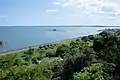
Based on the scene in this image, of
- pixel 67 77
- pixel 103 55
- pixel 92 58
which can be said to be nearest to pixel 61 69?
pixel 67 77

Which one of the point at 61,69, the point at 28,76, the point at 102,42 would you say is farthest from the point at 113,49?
the point at 28,76

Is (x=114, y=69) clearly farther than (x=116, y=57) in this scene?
No

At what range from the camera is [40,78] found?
15414mm

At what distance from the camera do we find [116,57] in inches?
779

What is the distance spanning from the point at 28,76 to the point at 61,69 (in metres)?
5.09

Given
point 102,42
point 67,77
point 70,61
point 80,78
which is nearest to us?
point 80,78

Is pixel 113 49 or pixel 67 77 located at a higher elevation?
pixel 113 49

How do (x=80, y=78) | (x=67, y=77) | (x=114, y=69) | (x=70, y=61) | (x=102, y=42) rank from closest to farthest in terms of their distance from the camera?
1. (x=80, y=78)
2. (x=114, y=69)
3. (x=67, y=77)
4. (x=70, y=61)
5. (x=102, y=42)

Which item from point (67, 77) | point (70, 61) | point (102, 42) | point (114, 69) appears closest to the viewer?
point (114, 69)

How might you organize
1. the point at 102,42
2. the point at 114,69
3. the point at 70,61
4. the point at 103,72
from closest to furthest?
the point at 103,72 → the point at 114,69 → the point at 70,61 → the point at 102,42

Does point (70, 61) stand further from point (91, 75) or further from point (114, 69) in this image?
point (91, 75)

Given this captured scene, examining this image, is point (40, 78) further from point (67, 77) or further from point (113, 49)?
point (113, 49)

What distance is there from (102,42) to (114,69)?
11.7 m

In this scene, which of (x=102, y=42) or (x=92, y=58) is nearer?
(x=92, y=58)
